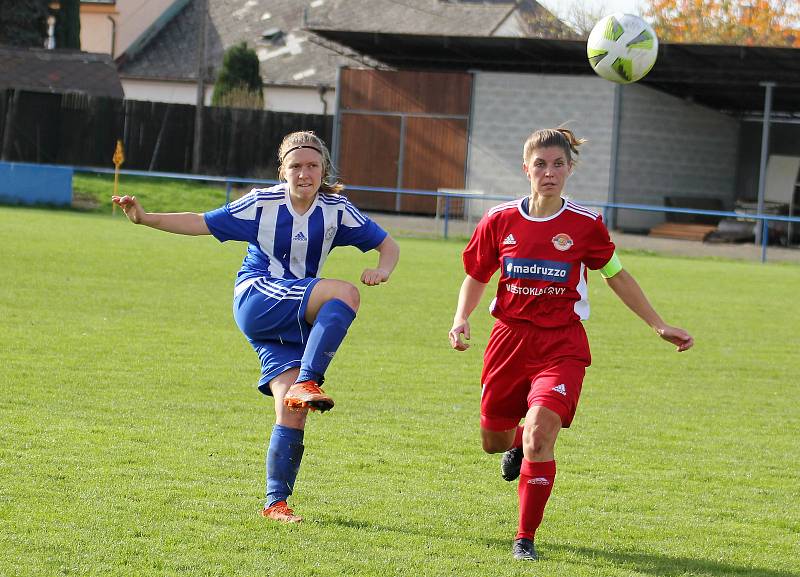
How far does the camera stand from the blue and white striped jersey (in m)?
5.60

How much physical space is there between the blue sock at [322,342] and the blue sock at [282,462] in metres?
0.30

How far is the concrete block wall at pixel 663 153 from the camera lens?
108ft

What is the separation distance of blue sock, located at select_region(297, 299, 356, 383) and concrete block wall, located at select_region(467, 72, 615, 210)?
88.1 feet

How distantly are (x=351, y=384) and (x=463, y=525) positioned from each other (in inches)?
155

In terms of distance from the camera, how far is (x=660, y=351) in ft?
40.4

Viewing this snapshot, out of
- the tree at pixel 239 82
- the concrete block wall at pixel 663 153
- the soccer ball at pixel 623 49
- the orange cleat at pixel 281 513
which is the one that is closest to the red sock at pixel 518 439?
the orange cleat at pixel 281 513

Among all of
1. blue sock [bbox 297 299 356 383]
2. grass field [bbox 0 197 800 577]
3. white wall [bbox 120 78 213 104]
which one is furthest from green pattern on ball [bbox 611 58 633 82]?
white wall [bbox 120 78 213 104]

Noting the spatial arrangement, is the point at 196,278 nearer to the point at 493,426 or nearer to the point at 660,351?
the point at 660,351

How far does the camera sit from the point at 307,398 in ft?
16.4

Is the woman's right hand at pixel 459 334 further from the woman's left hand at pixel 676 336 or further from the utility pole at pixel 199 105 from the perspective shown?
the utility pole at pixel 199 105

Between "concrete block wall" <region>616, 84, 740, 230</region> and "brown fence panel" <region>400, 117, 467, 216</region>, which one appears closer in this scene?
"concrete block wall" <region>616, 84, 740, 230</region>

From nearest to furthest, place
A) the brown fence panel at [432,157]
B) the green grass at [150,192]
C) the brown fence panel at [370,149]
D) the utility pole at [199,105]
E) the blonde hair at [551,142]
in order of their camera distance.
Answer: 1. the blonde hair at [551,142]
2. the green grass at [150,192]
3. the brown fence panel at [432,157]
4. the brown fence panel at [370,149]
5. the utility pole at [199,105]

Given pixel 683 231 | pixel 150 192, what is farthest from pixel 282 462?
pixel 683 231

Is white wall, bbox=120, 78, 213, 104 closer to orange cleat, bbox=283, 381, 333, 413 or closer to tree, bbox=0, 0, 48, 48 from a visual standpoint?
tree, bbox=0, 0, 48, 48
